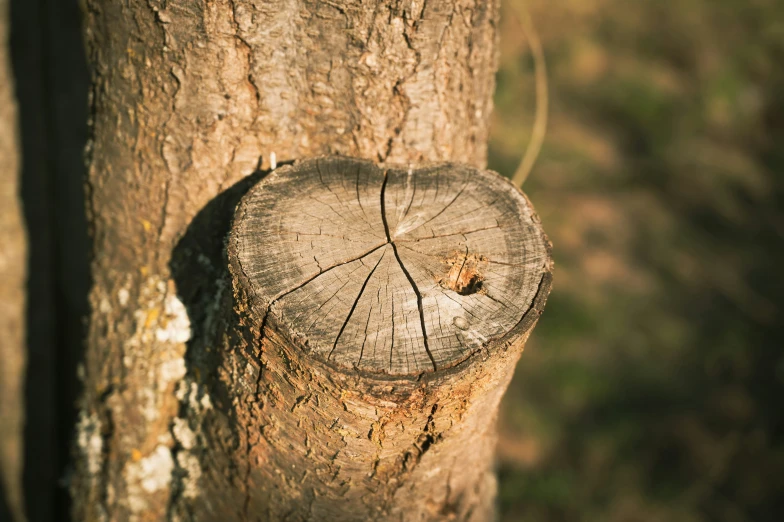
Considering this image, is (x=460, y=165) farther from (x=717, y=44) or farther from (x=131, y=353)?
(x=717, y=44)

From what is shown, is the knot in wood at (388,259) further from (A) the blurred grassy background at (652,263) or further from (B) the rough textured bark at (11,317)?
(A) the blurred grassy background at (652,263)

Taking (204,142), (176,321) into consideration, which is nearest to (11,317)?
(176,321)

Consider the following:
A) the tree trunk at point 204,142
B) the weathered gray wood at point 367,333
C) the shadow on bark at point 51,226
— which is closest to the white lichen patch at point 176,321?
the tree trunk at point 204,142

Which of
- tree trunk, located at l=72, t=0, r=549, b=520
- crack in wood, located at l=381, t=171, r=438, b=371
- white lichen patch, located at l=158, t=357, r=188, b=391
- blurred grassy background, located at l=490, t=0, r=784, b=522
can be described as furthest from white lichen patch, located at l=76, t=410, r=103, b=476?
blurred grassy background, located at l=490, t=0, r=784, b=522

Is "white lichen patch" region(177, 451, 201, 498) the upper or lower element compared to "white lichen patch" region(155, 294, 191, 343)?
lower

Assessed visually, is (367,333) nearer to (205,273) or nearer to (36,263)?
(205,273)

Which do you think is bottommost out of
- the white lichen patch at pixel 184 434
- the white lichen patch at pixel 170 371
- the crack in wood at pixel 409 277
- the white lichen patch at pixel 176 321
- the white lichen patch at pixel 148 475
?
the white lichen patch at pixel 148 475

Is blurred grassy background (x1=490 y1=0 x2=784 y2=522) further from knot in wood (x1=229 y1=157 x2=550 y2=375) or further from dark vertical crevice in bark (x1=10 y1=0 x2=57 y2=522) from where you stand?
knot in wood (x1=229 y1=157 x2=550 y2=375)
